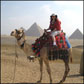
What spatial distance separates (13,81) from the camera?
7922 millimetres

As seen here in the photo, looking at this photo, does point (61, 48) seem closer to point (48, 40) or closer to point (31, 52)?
point (48, 40)

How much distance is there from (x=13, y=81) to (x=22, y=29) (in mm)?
2347

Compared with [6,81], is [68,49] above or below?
above

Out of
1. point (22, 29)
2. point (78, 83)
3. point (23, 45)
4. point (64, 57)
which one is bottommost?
point (78, 83)

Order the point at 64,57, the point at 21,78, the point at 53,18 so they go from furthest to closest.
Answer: the point at 21,78 < the point at 64,57 < the point at 53,18

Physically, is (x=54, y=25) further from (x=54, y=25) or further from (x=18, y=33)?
(x=18, y=33)

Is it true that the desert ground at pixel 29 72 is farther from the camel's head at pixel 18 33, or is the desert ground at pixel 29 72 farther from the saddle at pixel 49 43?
the camel's head at pixel 18 33

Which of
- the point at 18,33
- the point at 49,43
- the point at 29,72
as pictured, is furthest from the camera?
the point at 29,72

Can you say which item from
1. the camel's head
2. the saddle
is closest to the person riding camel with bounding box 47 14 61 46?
the saddle

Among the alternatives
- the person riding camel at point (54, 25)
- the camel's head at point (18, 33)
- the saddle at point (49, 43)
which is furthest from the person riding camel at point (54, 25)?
the camel's head at point (18, 33)

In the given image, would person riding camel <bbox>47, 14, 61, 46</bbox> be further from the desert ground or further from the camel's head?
Answer: the desert ground

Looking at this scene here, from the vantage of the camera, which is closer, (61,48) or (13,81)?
(61,48)

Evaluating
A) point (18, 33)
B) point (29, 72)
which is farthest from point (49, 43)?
point (29, 72)

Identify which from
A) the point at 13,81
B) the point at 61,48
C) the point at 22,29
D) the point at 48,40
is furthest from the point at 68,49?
the point at 13,81
